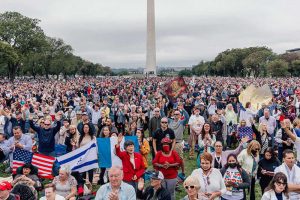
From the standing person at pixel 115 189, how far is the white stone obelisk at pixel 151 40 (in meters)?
83.3

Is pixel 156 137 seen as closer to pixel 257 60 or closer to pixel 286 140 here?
pixel 286 140

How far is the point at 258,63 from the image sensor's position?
306ft

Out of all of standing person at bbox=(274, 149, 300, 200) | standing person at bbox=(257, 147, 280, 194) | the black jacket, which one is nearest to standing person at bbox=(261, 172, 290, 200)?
standing person at bbox=(274, 149, 300, 200)

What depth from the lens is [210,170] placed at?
217 inches

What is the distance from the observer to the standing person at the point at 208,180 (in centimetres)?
542

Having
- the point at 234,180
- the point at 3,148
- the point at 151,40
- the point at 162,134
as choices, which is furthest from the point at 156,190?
the point at 151,40

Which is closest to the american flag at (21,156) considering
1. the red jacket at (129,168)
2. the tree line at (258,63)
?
the red jacket at (129,168)

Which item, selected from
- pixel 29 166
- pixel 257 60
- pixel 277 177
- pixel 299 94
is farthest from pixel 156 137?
pixel 257 60

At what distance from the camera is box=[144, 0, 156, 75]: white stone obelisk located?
86.1 m

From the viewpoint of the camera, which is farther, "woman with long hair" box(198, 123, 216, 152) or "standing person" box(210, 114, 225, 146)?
"standing person" box(210, 114, 225, 146)

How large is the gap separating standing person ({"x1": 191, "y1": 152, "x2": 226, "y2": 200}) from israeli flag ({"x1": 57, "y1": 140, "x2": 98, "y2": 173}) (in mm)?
3093

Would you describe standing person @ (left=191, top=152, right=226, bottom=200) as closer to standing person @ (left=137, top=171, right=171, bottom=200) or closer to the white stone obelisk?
standing person @ (left=137, top=171, right=171, bottom=200)

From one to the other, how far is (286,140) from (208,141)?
196 cm

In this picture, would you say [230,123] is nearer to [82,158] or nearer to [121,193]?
[82,158]
